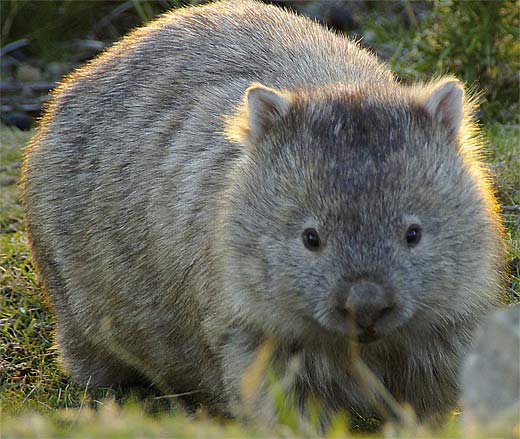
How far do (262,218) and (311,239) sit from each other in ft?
0.90

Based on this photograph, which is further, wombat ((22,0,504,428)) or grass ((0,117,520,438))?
grass ((0,117,520,438))

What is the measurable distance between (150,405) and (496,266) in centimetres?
183

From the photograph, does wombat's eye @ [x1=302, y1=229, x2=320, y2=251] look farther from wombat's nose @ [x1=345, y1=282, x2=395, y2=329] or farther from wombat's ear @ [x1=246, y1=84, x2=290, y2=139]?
wombat's ear @ [x1=246, y1=84, x2=290, y2=139]

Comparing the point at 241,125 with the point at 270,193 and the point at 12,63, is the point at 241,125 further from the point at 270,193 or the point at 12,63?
the point at 12,63

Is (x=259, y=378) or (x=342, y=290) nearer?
(x=342, y=290)

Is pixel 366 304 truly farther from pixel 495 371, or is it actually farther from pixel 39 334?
pixel 39 334

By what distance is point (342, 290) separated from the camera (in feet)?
12.8

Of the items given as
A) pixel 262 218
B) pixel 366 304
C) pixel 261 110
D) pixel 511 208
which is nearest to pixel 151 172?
pixel 261 110

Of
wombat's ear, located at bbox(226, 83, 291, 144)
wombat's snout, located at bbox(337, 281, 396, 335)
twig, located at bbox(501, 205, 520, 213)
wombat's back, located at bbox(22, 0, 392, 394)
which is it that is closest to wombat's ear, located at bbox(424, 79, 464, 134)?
wombat's ear, located at bbox(226, 83, 291, 144)

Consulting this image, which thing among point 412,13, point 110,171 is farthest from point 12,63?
point 110,171

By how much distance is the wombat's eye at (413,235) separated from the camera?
13.3 ft

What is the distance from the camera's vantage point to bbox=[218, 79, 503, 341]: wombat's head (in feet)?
13.1

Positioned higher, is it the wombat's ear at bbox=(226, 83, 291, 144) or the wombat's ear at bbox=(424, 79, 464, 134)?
the wombat's ear at bbox=(424, 79, 464, 134)

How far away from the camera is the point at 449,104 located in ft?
14.8
